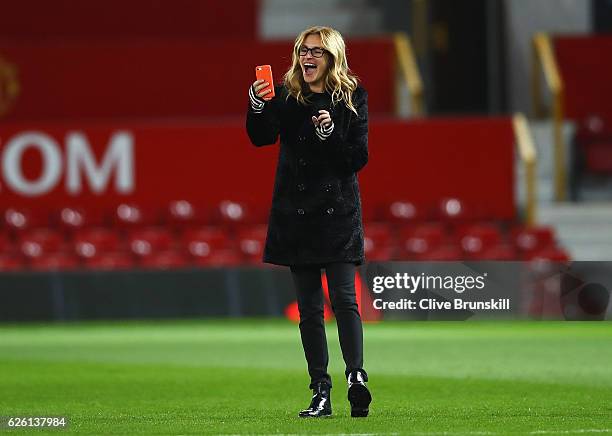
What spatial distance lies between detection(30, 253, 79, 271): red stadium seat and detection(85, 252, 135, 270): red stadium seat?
7.8 inches

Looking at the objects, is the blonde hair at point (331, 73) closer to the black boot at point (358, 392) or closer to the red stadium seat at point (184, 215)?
the black boot at point (358, 392)

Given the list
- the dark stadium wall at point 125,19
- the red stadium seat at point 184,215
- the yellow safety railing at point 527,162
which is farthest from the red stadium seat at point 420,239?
the dark stadium wall at point 125,19

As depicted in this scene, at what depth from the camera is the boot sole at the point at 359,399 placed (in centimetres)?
674

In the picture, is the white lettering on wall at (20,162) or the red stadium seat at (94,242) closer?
the red stadium seat at (94,242)

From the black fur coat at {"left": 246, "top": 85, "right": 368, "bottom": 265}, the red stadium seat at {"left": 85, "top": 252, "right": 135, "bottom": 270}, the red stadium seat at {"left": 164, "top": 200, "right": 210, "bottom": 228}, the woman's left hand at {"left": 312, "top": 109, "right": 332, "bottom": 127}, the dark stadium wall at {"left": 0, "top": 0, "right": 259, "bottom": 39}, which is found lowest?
the red stadium seat at {"left": 85, "top": 252, "right": 135, "bottom": 270}

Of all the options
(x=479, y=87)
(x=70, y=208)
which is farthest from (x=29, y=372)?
(x=479, y=87)

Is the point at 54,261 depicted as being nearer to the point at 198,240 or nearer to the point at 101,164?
the point at 198,240

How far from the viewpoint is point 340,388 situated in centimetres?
903

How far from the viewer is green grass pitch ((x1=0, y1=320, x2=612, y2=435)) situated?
6.81 m

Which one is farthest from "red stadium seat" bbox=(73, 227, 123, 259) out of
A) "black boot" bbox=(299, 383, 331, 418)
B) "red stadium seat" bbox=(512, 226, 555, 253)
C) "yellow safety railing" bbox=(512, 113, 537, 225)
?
"black boot" bbox=(299, 383, 331, 418)

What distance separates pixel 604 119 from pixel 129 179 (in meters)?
7.34

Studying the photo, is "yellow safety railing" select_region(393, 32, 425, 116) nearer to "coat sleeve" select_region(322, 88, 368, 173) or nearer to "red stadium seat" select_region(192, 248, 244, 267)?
"red stadium seat" select_region(192, 248, 244, 267)

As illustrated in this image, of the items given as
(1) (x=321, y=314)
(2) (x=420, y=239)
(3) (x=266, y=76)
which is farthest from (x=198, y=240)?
(3) (x=266, y=76)

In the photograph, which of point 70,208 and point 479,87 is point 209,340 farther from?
point 479,87
